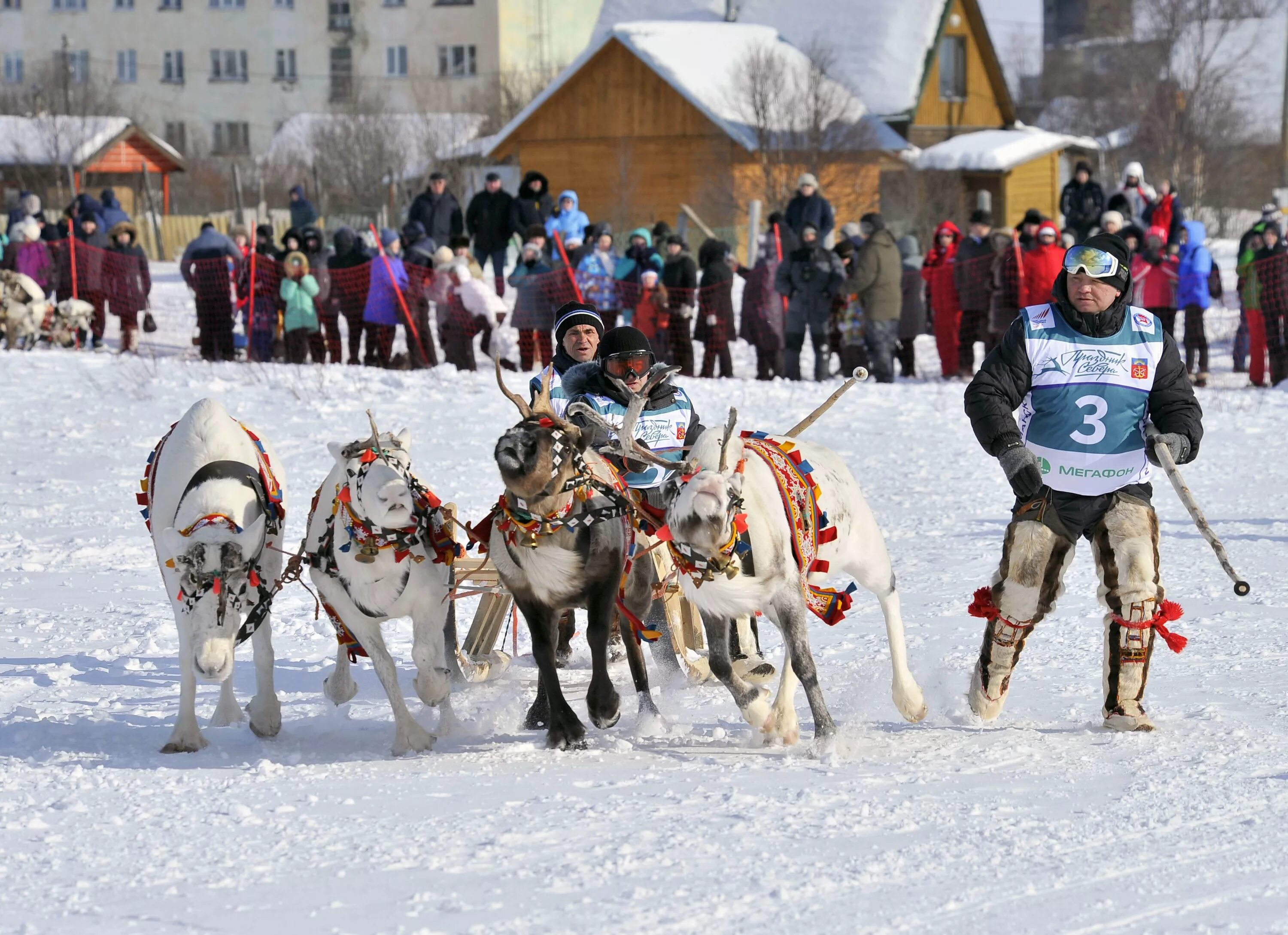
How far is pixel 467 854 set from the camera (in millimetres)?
4281

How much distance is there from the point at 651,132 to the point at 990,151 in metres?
6.61

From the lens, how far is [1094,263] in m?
5.41

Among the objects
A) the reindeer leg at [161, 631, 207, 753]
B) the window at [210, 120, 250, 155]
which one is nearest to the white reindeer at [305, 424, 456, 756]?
the reindeer leg at [161, 631, 207, 753]

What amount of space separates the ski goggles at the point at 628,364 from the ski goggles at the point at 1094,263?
1.56m

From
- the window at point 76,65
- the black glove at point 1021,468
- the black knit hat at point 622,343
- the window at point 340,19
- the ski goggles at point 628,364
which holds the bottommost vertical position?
the black glove at point 1021,468

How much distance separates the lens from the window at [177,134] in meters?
57.4

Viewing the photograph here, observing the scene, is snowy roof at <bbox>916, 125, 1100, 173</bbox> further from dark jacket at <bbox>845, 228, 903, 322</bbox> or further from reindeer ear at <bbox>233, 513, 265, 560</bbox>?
reindeer ear at <bbox>233, 513, 265, 560</bbox>

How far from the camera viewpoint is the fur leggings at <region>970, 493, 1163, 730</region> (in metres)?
5.43

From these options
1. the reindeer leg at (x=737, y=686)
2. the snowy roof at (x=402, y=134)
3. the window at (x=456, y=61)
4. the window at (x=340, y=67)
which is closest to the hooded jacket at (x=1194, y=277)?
the reindeer leg at (x=737, y=686)

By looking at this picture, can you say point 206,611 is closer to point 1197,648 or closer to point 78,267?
point 1197,648

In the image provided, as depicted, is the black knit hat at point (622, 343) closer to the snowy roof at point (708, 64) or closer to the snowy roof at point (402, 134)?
the snowy roof at point (708, 64)

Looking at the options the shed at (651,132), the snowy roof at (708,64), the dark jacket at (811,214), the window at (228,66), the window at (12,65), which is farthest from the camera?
the window at (228,66)

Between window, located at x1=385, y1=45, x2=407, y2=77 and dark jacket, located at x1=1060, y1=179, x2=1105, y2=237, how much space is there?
4053 centimetres

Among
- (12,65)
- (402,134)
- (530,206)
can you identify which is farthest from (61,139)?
(530,206)
